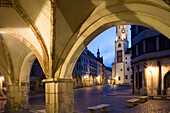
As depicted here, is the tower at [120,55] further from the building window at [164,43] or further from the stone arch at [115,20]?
the stone arch at [115,20]

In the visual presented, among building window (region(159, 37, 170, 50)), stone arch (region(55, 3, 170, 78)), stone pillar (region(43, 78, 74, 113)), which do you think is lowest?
stone pillar (region(43, 78, 74, 113))

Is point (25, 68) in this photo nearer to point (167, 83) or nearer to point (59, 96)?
point (59, 96)

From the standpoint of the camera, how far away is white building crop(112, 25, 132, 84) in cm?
5047

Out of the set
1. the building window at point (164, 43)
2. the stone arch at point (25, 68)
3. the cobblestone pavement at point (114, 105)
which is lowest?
the cobblestone pavement at point (114, 105)

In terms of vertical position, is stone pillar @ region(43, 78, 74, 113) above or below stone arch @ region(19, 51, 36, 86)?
below

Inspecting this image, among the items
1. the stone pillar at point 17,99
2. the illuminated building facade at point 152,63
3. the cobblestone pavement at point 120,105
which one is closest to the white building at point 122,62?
the illuminated building facade at point 152,63

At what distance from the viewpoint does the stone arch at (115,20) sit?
174 inches

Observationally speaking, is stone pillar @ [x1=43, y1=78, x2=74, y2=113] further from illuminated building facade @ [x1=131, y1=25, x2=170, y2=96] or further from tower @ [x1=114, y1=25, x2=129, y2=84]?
tower @ [x1=114, y1=25, x2=129, y2=84]

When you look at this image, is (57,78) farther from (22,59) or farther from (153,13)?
(22,59)

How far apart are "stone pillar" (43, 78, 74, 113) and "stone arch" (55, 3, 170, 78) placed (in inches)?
12.0

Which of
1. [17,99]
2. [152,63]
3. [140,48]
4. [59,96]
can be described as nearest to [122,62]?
[140,48]

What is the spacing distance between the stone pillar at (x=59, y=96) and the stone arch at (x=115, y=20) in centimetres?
31

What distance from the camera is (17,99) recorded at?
10398 millimetres

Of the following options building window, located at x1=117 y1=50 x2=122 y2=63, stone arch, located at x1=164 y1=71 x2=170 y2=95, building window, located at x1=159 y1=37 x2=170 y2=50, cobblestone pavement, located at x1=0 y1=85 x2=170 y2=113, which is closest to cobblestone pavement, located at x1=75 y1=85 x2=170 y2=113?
cobblestone pavement, located at x1=0 y1=85 x2=170 y2=113
